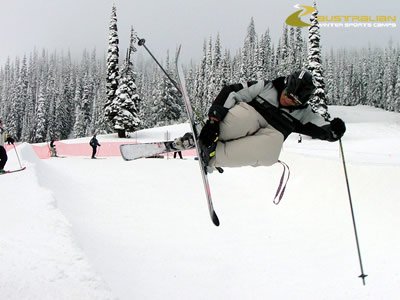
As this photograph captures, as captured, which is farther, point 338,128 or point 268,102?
point 338,128

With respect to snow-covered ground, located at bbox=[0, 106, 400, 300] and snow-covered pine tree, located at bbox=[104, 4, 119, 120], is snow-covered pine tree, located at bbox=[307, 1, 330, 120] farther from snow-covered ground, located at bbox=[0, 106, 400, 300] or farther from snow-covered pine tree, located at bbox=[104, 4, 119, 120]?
snow-covered ground, located at bbox=[0, 106, 400, 300]

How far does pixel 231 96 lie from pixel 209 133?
0.57 metres

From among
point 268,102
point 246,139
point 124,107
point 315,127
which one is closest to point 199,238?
point 246,139

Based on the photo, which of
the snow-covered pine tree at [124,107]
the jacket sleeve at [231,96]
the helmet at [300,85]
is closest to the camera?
the helmet at [300,85]

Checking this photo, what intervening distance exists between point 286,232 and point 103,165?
37.8 feet

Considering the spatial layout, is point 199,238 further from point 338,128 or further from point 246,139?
point 338,128

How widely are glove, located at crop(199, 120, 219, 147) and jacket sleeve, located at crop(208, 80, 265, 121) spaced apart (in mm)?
143

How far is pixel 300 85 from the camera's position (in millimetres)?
4699

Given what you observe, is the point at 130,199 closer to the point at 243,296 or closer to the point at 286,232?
the point at 286,232

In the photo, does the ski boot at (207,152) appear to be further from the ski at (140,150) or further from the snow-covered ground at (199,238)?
the snow-covered ground at (199,238)

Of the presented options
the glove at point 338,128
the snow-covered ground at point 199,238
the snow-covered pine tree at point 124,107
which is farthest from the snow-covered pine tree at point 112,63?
the glove at point 338,128

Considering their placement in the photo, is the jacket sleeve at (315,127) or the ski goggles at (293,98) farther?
the jacket sleeve at (315,127)

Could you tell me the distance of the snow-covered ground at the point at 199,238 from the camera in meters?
4.88

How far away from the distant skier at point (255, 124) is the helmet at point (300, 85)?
18mm
